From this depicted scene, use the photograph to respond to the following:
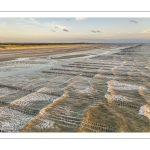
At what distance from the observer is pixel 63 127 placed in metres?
5.16

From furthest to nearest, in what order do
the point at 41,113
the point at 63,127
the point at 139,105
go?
the point at 139,105 < the point at 41,113 < the point at 63,127
